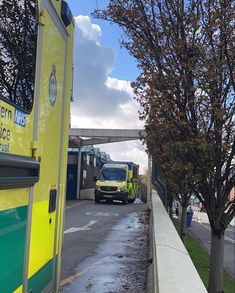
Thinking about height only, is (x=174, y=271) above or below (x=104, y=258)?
above

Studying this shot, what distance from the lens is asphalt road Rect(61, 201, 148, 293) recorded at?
25.0 feet

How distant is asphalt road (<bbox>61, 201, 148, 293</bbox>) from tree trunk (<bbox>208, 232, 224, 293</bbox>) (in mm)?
1242

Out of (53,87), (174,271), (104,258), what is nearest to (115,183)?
(104,258)

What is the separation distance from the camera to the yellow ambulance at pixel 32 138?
2951 millimetres

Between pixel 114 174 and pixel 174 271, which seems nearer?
pixel 174 271

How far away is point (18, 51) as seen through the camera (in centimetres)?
315

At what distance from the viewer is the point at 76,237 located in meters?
13.8

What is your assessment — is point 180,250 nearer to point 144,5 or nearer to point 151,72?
point 151,72

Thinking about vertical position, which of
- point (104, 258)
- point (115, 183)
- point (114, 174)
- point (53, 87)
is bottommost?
point (104, 258)

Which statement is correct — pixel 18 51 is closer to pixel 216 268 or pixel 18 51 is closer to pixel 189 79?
pixel 189 79

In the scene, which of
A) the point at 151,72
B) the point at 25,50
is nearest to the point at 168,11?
the point at 151,72

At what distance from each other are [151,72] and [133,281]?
3439mm

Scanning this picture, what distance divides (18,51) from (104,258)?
762 centimetres

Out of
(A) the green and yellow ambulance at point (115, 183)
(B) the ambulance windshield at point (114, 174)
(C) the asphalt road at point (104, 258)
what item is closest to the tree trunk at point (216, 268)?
(C) the asphalt road at point (104, 258)
